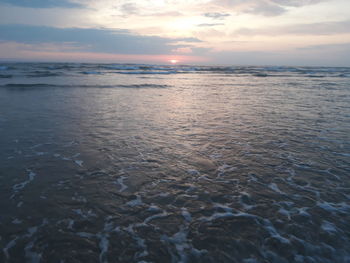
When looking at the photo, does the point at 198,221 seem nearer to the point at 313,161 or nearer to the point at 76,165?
the point at 76,165

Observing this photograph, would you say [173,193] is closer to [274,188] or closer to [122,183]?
[122,183]

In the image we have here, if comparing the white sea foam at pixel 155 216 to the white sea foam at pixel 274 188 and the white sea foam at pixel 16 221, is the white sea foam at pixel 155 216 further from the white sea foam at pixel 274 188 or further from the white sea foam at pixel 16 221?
the white sea foam at pixel 274 188

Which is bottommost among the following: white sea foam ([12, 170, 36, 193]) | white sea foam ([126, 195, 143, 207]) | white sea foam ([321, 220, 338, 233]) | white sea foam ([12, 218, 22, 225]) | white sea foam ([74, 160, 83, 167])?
white sea foam ([12, 218, 22, 225])

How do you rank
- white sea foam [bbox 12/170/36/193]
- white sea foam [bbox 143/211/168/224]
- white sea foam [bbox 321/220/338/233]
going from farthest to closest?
white sea foam [bbox 12/170/36/193] → white sea foam [bbox 143/211/168/224] → white sea foam [bbox 321/220/338/233]

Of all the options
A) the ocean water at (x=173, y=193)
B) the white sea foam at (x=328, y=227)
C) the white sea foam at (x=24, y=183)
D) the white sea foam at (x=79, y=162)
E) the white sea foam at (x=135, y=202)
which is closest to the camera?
the ocean water at (x=173, y=193)

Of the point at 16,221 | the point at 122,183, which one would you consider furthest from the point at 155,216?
the point at 16,221

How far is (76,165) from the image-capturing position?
674 centimetres

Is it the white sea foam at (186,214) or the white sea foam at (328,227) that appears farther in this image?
the white sea foam at (186,214)

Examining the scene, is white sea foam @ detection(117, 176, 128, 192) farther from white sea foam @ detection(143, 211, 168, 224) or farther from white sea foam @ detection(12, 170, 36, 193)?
white sea foam @ detection(12, 170, 36, 193)

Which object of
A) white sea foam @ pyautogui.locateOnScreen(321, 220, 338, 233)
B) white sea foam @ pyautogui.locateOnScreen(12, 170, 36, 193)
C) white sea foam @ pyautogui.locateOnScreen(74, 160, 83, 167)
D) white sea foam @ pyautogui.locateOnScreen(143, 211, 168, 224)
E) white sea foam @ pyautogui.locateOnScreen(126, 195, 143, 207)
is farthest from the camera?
white sea foam @ pyautogui.locateOnScreen(74, 160, 83, 167)

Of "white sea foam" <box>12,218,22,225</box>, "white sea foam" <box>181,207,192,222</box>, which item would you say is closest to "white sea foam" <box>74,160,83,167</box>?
"white sea foam" <box>12,218,22,225</box>

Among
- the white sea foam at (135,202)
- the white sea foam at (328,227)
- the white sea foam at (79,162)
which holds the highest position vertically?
the white sea foam at (79,162)

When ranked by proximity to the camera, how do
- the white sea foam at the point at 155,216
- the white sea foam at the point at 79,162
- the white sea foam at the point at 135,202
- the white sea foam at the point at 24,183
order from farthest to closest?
the white sea foam at the point at 79,162 → the white sea foam at the point at 24,183 → the white sea foam at the point at 135,202 → the white sea foam at the point at 155,216

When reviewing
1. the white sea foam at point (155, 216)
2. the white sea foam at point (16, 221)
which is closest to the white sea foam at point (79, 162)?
the white sea foam at point (16, 221)
